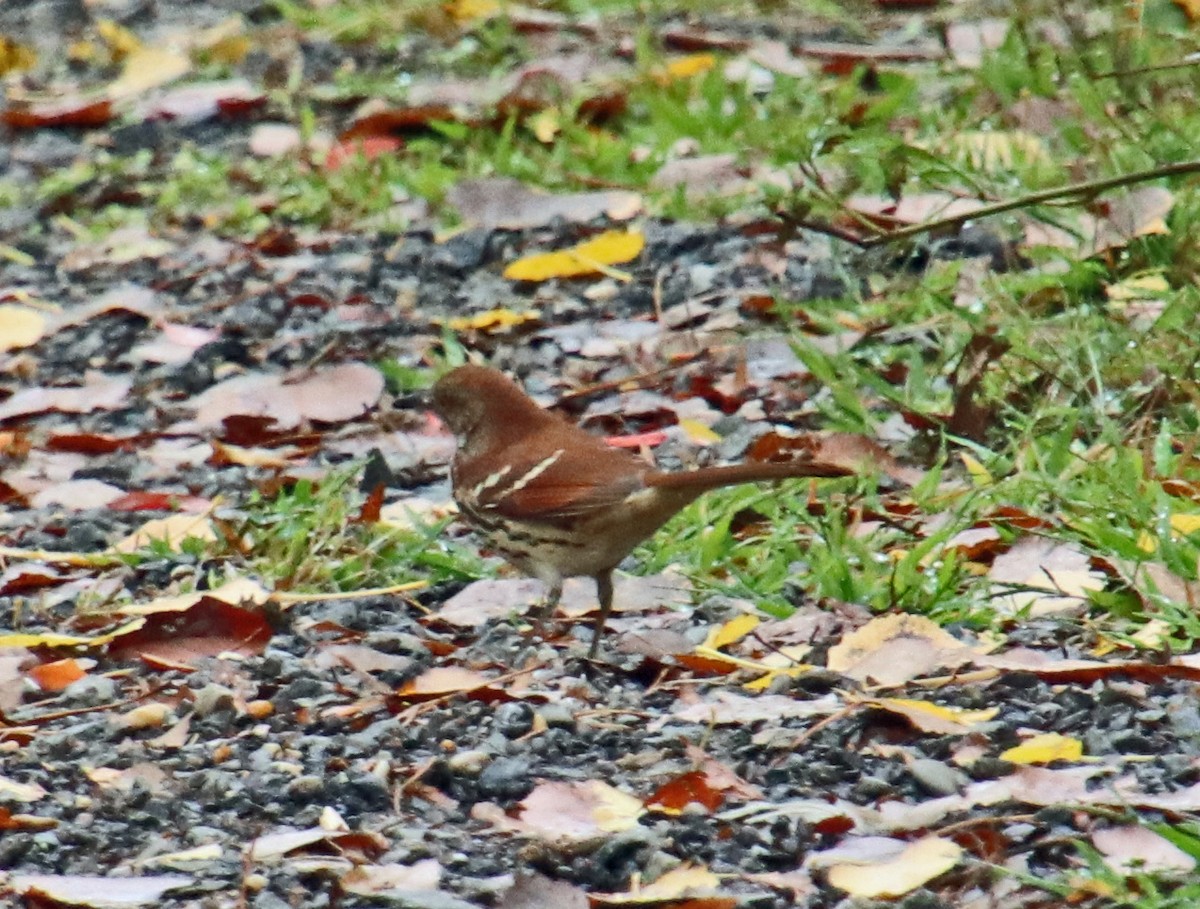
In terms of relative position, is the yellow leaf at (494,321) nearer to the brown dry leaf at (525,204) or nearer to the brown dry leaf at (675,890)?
the brown dry leaf at (525,204)

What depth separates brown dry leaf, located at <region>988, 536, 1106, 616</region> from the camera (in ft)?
14.6

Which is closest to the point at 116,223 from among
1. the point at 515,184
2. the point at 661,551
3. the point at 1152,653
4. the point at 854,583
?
the point at 515,184

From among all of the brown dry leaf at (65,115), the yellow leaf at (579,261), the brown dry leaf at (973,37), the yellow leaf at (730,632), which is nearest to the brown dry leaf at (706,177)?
the yellow leaf at (579,261)

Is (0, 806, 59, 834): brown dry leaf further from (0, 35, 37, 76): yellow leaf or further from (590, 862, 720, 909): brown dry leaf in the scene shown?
(0, 35, 37, 76): yellow leaf

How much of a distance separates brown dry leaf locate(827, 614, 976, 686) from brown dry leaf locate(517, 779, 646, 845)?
0.66 meters

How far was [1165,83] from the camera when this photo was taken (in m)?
6.25

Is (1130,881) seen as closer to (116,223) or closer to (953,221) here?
(953,221)

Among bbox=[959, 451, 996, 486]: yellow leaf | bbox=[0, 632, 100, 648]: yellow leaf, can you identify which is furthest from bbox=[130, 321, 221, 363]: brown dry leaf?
bbox=[959, 451, 996, 486]: yellow leaf

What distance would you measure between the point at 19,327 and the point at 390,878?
4.41 m

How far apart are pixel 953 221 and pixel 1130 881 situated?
64.3 inches

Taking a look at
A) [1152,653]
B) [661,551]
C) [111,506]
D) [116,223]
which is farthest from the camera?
[116,223]

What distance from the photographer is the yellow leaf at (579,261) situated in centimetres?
727

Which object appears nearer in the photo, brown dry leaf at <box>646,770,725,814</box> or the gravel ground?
the gravel ground

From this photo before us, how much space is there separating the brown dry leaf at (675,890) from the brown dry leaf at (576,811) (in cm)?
17
